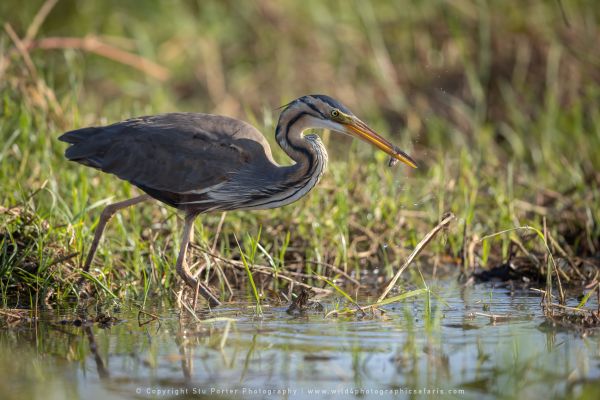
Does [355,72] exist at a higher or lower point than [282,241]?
higher

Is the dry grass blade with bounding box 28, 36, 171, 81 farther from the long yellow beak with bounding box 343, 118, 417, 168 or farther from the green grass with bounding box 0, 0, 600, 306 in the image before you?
the long yellow beak with bounding box 343, 118, 417, 168

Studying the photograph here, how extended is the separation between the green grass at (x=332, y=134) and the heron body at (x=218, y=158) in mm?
296

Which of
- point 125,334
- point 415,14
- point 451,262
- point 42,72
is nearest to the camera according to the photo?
point 125,334

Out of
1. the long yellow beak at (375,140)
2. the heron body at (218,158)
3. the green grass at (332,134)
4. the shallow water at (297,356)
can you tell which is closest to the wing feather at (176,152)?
the heron body at (218,158)

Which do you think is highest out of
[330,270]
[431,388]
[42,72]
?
[42,72]

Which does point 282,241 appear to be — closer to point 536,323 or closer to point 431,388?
point 536,323

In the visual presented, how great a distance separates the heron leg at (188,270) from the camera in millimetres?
6207

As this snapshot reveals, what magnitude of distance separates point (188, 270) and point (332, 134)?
4.80 metres

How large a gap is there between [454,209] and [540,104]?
12.2ft

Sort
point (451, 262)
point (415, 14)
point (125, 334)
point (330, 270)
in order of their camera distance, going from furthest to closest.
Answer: point (415, 14) < point (451, 262) < point (330, 270) < point (125, 334)

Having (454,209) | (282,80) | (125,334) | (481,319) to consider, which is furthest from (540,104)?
(125,334)

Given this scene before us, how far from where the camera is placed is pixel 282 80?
38.4 ft

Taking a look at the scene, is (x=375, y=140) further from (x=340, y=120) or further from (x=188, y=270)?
(x=188, y=270)

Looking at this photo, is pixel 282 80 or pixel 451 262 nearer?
pixel 451 262
